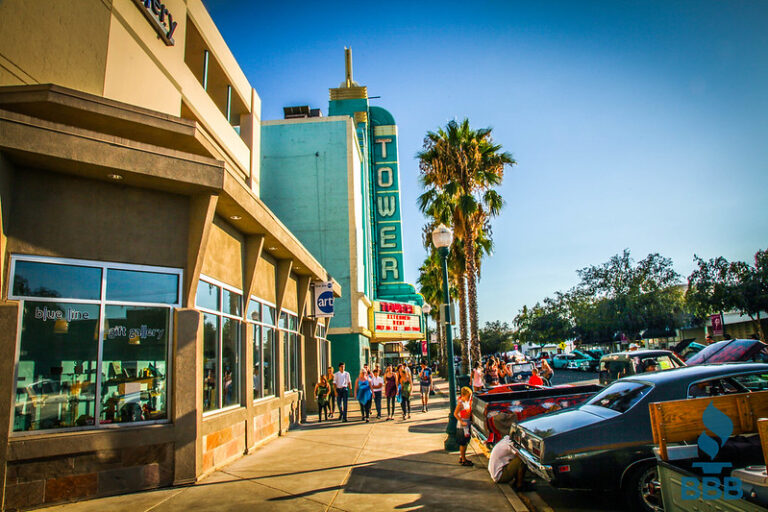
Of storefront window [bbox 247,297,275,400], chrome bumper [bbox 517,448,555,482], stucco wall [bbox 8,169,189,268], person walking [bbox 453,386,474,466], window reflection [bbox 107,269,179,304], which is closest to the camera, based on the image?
chrome bumper [bbox 517,448,555,482]

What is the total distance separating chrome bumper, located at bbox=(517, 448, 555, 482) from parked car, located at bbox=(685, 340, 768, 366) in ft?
29.5

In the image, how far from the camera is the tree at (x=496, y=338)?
9994 centimetres

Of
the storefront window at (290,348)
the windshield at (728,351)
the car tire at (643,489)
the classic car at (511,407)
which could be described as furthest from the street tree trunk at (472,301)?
the car tire at (643,489)

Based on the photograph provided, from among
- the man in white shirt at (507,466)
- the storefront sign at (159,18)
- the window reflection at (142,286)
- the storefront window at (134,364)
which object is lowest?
the man in white shirt at (507,466)

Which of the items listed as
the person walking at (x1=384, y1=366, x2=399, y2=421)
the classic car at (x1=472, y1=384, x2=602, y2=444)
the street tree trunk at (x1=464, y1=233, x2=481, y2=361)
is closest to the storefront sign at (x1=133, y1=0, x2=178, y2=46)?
the classic car at (x1=472, y1=384, x2=602, y2=444)

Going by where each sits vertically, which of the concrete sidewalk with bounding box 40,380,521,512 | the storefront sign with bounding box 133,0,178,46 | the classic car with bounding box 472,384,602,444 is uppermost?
the storefront sign with bounding box 133,0,178,46

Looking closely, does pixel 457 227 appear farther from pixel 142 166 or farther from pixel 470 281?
pixel 142 166

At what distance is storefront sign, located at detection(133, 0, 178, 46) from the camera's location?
10.1 metres

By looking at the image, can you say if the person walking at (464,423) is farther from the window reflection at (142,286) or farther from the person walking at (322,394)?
the person walking at (322,394)

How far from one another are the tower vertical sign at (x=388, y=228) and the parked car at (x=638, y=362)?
59.7 ft

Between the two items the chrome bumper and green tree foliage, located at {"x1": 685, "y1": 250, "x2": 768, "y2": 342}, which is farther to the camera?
green tree foliage, located at {"x1": 685, "y1": 250, "x2": 768, "y2": 342}

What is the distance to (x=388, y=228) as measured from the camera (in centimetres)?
3244

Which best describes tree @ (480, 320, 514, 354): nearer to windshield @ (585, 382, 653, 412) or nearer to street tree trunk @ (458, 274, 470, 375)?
street tree trunk @ (458, 274, 470, 375)

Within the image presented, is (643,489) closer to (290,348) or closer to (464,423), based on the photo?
(464,423)
